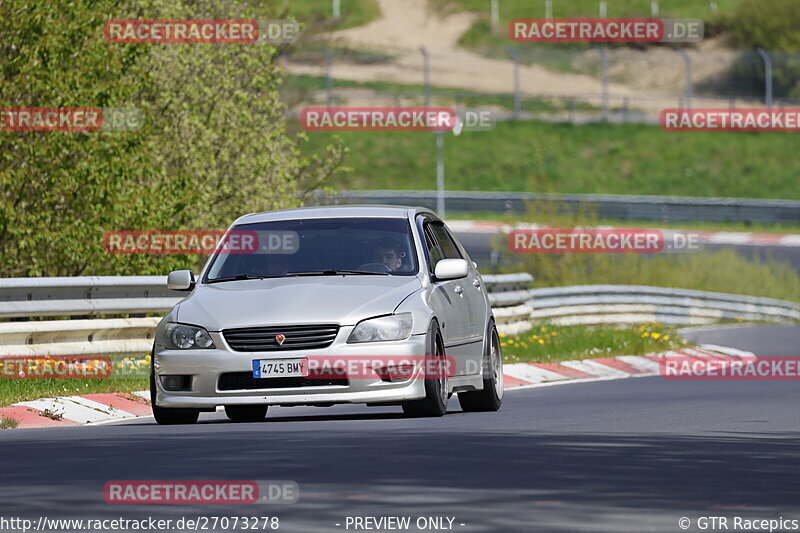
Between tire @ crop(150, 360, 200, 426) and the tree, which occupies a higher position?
A: the tree

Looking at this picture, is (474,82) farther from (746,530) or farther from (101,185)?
(746,530)

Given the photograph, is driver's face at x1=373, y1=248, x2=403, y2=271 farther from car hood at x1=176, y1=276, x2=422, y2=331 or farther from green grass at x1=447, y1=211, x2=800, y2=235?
green grass at x1=447, y1=211, x2=800, y2=235

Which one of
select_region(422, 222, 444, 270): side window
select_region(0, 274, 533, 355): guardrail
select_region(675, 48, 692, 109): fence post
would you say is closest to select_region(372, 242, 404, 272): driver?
select_region(422, 222, 444, 270): side window

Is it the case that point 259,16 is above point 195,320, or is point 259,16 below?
above

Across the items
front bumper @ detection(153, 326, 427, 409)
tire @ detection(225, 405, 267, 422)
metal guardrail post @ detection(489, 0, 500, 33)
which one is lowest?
tire @ detection(225, 405, 267, 422)

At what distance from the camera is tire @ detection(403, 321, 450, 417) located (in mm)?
13562

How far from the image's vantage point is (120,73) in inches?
962

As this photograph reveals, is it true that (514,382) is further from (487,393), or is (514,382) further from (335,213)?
(335,213)

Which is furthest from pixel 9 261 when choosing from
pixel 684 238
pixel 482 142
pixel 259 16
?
pixel 482 142

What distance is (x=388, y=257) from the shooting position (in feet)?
47.3

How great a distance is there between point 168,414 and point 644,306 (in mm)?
20967

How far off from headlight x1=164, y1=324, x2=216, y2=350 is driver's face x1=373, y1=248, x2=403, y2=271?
5.37 ft

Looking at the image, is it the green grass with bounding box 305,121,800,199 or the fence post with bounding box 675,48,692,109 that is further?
the green grass with bounding box 305,121,800,199

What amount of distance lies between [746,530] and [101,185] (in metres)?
16.2
